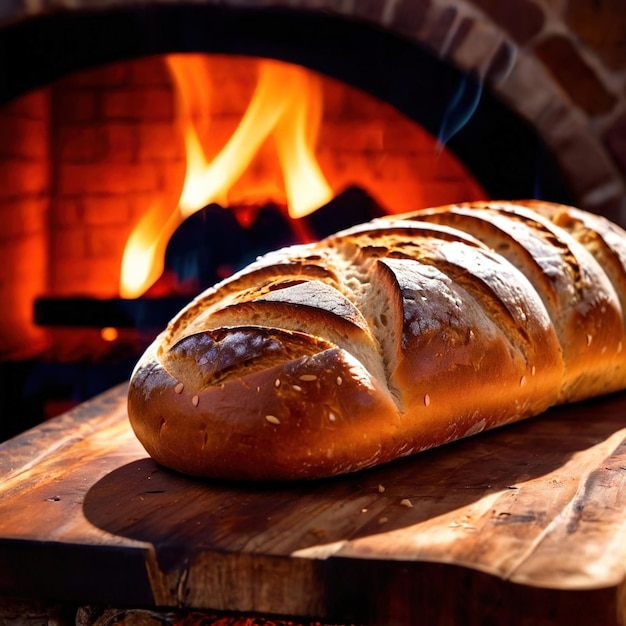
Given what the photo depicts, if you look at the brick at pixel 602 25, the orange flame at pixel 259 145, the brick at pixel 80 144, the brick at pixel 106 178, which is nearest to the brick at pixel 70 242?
the brick at pixel 106 178

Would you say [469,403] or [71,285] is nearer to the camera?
[469,403]

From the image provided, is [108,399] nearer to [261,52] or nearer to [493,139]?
[261,52]

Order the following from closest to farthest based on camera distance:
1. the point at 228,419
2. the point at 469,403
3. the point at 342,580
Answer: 1. the point at 342,580
2. the point at 228,419
3. the point at 469,403

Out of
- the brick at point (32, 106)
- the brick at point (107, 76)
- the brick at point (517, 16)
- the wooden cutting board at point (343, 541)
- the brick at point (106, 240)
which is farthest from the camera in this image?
the brick at point (106, 240)

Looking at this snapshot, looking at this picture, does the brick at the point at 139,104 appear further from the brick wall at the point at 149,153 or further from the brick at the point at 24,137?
the brick at the point at 24,137

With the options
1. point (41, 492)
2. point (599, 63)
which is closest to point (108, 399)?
point (41, 492)

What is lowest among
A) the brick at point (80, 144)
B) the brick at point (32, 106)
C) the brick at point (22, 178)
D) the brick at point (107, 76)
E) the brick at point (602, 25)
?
the brick at point (22, 178)
